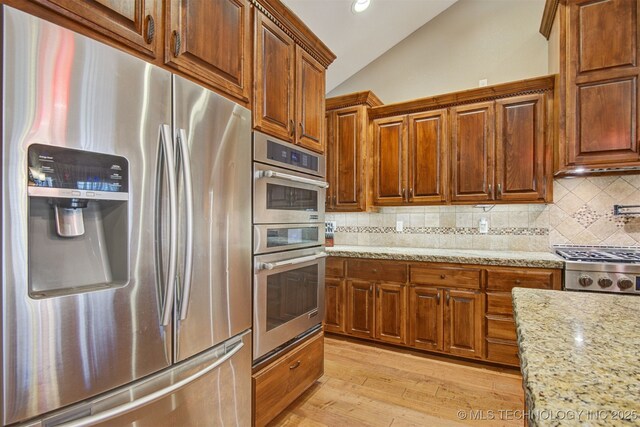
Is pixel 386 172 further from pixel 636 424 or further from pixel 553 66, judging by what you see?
pixel 636 424

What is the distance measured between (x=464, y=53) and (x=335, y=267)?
2585 millimetres

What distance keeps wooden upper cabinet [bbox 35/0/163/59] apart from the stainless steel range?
9.22ft

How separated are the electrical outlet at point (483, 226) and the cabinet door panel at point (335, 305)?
1459 mm

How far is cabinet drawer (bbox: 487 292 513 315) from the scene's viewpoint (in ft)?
A: 8.20

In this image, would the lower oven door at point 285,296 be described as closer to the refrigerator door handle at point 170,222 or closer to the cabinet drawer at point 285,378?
the cabinet drawer at point 285,378

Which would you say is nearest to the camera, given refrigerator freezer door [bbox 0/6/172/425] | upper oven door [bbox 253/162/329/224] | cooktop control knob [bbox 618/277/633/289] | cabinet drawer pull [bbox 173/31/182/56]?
refrigerator freezer door [bbox 0/6/172/425]

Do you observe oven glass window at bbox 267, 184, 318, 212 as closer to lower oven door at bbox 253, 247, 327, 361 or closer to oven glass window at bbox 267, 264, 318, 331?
lower oven door at bbox 253, 247, 327, 361

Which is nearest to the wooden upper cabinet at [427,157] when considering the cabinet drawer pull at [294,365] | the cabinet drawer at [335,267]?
the cabinet drawer at [335,267]

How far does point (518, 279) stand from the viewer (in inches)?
97.0

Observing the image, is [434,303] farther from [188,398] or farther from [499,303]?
[188,398]

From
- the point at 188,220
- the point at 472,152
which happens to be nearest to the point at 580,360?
the point at 188,220

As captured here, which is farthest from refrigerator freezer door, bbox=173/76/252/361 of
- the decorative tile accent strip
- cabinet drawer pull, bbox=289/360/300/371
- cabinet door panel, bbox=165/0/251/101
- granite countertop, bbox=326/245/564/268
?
the decorative tile accent strip

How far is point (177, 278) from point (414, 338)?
7.57ft

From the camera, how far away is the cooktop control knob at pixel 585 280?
7.20 feet
